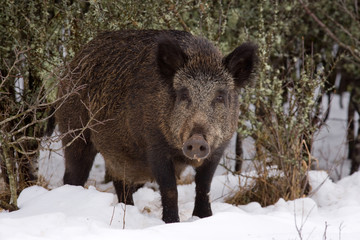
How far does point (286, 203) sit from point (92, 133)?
208 cm

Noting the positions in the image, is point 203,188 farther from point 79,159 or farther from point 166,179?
point 79,159

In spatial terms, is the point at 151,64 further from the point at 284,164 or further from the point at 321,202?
the point at 321,202

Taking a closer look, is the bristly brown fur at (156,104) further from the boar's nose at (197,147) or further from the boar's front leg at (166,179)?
the boar's nose at (197,147)

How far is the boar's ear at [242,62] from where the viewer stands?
16.5ft

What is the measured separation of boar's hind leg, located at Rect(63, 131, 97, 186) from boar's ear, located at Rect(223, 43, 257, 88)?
5.47ft

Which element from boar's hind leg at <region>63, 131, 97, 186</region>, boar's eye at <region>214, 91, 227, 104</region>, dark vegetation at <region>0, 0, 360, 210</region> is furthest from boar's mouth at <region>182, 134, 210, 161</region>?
dark vegetation at <region>0, 0, 360, 210</region>

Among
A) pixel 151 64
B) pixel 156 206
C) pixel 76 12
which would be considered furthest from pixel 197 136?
pixel 76 12

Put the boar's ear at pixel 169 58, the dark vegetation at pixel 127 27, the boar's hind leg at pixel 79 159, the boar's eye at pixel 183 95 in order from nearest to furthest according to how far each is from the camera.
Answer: the boar's eye at pixel 183 95
the boar's ear at pixel 169 58
the boar's hind leg at pixel 79 159
the dark vegetation at pixel 127 27

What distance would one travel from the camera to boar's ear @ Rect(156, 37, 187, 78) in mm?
4902

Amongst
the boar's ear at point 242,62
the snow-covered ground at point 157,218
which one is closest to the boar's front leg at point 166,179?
the snow-covered ground at point 157,218

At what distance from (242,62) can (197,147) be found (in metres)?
1.19

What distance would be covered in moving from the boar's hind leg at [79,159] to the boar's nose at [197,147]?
1780 mm

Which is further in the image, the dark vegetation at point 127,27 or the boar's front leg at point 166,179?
the dark vegetation at point 127,27

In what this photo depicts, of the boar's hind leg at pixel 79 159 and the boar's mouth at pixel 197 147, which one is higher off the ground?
the boar's mouth at pixel 197 147
